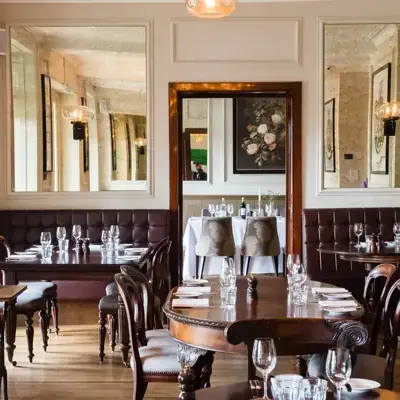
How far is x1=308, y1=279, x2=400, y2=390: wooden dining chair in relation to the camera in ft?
10.3

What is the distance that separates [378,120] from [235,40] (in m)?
1.75

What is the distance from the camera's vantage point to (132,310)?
3314 millimetres

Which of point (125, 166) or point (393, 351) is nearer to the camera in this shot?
A: point (393, 351)

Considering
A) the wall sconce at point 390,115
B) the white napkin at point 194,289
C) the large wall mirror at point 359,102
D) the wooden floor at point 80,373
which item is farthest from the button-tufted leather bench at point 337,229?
the white napkin at point 194,289

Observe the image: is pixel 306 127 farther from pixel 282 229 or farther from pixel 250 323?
pixel 250 323

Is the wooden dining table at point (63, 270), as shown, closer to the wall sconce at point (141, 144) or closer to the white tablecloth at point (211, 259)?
the wall sconce at point (141, 144)

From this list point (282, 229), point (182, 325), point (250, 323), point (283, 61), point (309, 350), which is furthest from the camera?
point (282, 229)

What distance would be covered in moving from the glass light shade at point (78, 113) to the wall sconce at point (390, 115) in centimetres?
313

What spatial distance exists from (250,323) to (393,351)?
118cm

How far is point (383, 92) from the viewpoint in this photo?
7070 mm

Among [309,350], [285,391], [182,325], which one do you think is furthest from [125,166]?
[285,391]

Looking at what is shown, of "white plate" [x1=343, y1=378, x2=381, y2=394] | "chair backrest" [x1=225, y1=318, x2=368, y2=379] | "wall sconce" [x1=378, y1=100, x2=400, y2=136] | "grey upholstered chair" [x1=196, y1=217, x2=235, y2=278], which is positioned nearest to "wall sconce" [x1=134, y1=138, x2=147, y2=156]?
"grey upholstered chair" [x1=196, y1=217, x2=235, y2=278]

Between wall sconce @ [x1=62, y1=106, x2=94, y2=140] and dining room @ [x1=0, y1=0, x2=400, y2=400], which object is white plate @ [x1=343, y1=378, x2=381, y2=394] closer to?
dining room @ [x1=0, y1=0, x2=400, y2=400]

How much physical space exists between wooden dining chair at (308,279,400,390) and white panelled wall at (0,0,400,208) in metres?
3.74
